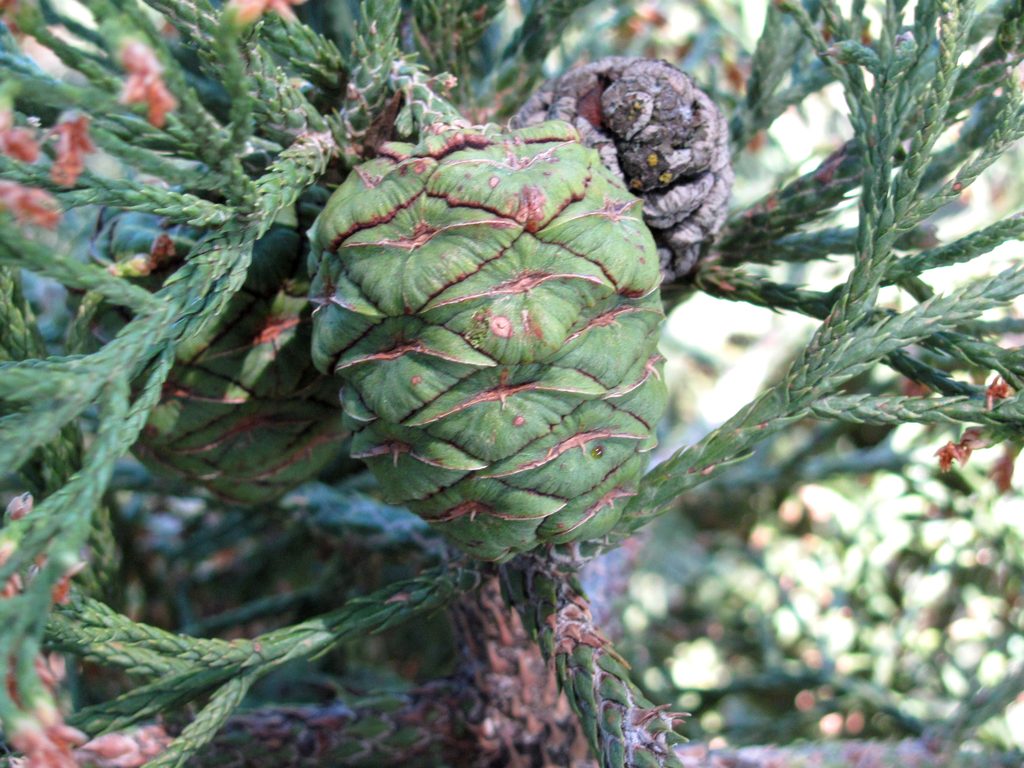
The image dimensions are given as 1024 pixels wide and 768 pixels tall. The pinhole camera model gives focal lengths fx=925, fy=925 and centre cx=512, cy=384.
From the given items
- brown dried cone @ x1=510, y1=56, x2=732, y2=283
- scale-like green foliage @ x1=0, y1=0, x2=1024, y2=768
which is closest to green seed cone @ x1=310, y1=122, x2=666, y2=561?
scale-like green foliage @ x1=0, y1=0, x2=1024, y2=768

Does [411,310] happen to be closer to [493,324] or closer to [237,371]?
[493,324]

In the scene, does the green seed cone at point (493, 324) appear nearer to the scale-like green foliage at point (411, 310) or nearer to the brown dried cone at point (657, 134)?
the scale-like green foliage at point (411, 310)

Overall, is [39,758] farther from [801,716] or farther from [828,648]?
[828,648]

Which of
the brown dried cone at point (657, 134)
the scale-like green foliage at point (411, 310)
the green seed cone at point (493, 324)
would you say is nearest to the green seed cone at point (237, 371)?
the scale-like green foliage at point (411, 310)

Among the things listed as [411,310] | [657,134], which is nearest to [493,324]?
[411,310]

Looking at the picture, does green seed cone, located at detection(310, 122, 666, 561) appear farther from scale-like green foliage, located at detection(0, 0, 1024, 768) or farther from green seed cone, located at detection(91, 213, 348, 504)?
green seed cone, located at detection(91, 213, 348, 504)

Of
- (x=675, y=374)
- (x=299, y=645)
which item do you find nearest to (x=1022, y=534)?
(x=675, y=374)
